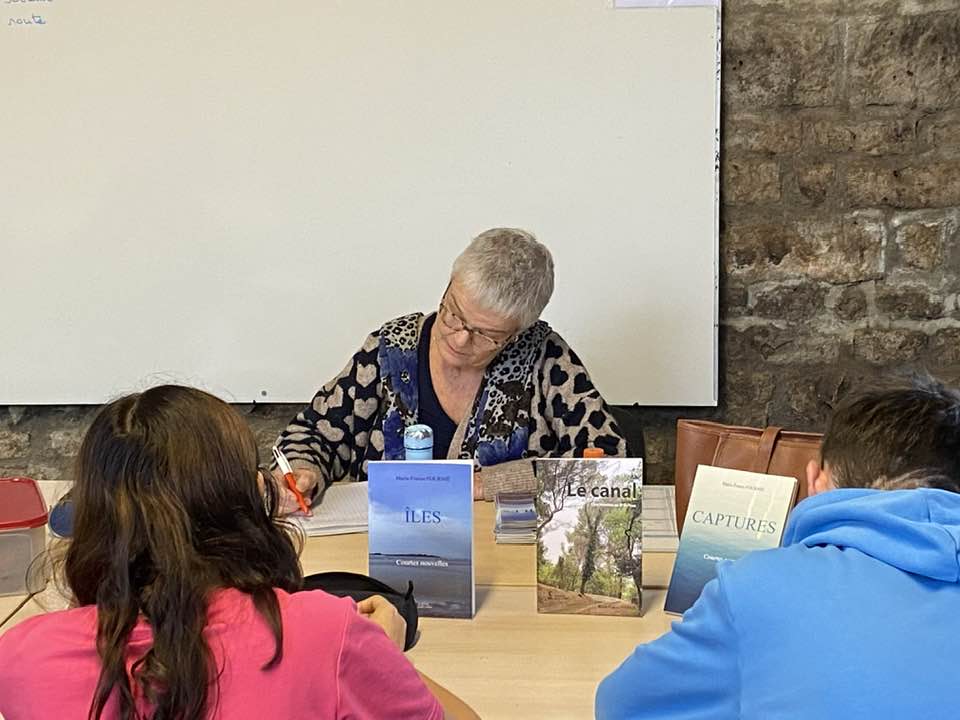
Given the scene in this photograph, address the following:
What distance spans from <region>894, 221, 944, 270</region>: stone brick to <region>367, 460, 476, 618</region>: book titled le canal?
1897 millimetres

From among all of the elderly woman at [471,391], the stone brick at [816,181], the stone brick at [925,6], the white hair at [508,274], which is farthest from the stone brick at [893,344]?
the white hair at [508,274]

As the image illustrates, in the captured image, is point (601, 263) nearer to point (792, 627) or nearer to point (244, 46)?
point (244, 46)

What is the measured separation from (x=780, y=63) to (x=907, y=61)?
339 mm

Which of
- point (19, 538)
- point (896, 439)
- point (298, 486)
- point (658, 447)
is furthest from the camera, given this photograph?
point (658, 447)

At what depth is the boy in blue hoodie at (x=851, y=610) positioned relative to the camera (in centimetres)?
98

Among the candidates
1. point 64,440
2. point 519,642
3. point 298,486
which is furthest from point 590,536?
point 64,440

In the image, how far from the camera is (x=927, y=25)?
2.90 metres

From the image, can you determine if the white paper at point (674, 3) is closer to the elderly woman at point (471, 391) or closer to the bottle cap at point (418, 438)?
the elderly woman at point (471, 391)

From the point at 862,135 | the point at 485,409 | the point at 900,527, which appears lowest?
the point at 485,409

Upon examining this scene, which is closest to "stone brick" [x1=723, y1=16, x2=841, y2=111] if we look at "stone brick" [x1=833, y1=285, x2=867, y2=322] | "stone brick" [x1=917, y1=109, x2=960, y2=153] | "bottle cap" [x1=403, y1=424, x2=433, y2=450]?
"stone brick" [x1=917, y1=109, x2=960, y2=153]

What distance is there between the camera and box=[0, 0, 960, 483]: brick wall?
2.92 meters

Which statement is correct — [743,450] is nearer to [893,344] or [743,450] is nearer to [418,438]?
[418,438]

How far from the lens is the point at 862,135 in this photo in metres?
2.96

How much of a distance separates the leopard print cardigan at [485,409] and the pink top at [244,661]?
138 cm
